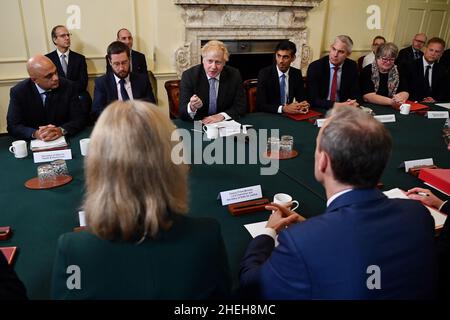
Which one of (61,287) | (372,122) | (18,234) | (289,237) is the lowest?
(18,234)

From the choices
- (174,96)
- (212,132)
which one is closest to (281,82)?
(174,96)

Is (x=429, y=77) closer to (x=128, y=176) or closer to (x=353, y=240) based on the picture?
(x=353, y=240)

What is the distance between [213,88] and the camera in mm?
3123

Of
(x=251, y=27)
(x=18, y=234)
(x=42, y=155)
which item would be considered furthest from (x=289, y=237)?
(x=251, y=27)

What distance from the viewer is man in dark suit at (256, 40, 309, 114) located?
3260 millimetres

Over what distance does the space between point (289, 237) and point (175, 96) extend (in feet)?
8.70

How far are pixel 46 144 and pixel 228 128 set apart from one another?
1.17m

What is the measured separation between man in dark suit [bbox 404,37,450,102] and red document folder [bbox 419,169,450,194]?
7.70 ft

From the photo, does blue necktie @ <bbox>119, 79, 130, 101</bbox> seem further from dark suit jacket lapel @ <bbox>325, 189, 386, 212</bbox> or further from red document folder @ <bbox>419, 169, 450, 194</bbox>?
dark suit jacket lapel @ <bbox>325, 189, 386, 212</bbox>
